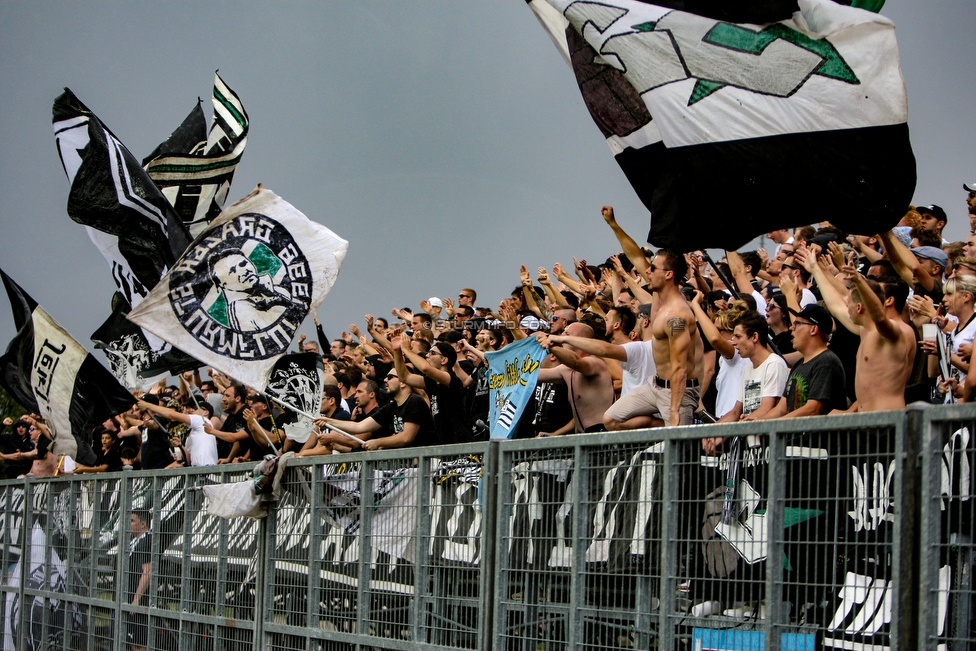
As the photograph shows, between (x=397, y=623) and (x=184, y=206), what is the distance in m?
9.63

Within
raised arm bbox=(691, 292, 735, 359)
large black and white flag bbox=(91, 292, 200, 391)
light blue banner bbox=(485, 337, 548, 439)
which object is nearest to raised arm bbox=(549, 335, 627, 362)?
light blue banner bbox=(485, 337, 548, 439)

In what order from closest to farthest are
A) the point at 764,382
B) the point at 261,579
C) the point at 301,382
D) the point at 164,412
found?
1. the point at 764,382
2. the point at 261,579
3. the point at 301,382
4. the point at 164,412

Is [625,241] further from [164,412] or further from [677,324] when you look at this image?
[164,412]

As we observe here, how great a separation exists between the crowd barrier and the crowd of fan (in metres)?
0.48

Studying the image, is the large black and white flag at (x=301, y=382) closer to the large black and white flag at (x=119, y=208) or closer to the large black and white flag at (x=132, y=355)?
the large black and white flag at (x=132, y=355)

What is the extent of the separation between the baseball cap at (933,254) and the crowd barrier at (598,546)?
545 centimetres

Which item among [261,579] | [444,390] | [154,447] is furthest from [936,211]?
[154,447]

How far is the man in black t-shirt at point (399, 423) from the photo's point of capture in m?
11.2

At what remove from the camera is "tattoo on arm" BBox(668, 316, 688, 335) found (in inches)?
352

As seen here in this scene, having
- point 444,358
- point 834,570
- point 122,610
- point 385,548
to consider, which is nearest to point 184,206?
point 444,358

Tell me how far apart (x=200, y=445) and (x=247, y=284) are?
17.8 feet

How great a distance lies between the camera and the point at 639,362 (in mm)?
9953

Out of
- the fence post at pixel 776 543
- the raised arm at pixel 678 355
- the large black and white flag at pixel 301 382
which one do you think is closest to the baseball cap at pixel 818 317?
the raised arm at pixel 678 355

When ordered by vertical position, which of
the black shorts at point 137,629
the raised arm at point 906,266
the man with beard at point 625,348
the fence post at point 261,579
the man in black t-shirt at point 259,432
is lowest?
the black shorts at point 137,629
